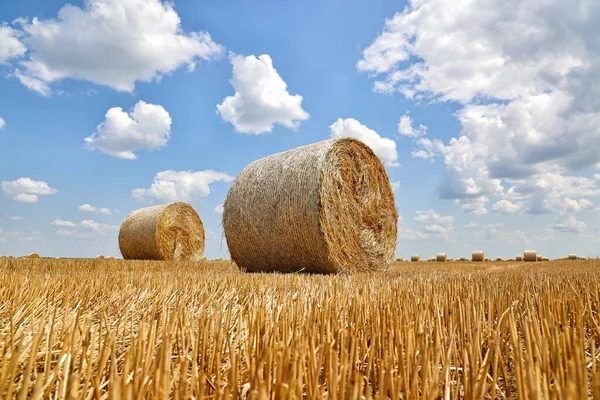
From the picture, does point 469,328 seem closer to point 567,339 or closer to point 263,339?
point 567,339

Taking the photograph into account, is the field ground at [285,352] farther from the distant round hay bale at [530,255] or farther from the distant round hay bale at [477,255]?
the distant round hay bale at [530,255]

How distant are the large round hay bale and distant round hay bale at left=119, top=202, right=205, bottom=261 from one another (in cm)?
583

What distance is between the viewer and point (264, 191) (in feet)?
22.5

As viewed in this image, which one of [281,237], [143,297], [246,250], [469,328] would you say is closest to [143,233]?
[246,250]

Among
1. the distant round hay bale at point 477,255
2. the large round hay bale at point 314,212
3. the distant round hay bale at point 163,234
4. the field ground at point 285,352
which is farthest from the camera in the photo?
the distant round hay bale at point 477,255

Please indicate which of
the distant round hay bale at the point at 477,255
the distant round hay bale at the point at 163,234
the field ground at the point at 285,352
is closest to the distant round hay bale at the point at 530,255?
the distant round hay bale at the point at 477,255

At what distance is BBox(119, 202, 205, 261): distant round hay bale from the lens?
12.8 metres

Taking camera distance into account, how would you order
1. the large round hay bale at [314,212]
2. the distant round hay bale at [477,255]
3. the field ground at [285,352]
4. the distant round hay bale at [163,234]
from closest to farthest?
the field ground at [285,352] → the large round hay bale at [314,212] → the distant round hay bale at [163,234] → the distant round hay bale at [477,255]

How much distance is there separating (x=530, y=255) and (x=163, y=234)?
50.7ft

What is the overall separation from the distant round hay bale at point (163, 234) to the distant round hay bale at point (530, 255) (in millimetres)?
14013

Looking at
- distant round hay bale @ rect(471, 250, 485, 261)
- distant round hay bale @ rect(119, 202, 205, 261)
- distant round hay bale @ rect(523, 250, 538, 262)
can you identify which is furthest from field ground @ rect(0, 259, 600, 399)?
distant round hay bale @ rect(523, 250, 538, 262)

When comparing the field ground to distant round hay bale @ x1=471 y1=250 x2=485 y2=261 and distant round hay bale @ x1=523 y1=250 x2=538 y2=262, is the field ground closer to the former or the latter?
distant round hay bale @ x1=471 y1=250 x2=485 y2=261

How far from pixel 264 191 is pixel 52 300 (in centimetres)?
443

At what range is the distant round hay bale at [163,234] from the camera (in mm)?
12789
